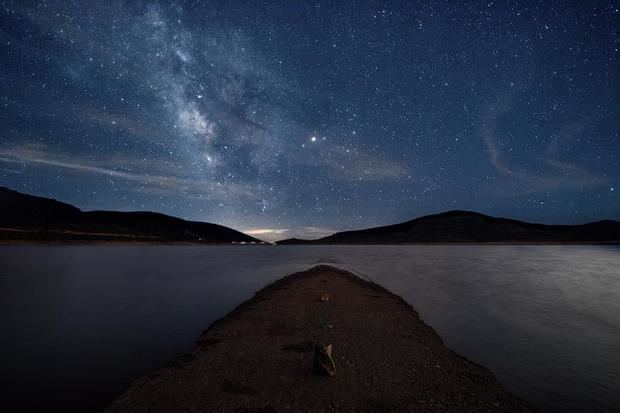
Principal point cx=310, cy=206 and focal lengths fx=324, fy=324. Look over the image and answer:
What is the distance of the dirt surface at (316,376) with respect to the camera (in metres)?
7.08

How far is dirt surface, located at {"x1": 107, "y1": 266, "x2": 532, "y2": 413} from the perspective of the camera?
23.2 feet

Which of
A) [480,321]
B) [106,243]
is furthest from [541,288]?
[106,243]

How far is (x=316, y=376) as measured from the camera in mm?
8391

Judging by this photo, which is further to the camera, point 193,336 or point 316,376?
point 193,336

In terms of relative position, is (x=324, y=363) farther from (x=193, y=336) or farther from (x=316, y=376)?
(x=193, y=336)

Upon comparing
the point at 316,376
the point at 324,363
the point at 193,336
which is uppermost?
the point at 324,363

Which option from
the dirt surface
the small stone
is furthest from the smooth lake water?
the small stone

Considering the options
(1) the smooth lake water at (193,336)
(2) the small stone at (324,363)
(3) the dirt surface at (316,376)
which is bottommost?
(1) the smooth lake water at (193,336)

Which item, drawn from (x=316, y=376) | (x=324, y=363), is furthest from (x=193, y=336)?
(x=324, y=363)

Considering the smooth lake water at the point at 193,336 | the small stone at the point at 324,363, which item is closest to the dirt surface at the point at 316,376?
the small stone at the point at 324,363

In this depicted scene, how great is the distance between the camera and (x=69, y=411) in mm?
7402

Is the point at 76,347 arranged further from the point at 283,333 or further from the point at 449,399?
the point at 449,399

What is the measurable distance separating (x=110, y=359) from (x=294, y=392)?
7230mm

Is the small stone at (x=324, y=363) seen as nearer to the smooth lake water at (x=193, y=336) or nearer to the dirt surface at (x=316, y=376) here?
the dirt surface at (x=316, y=376)
